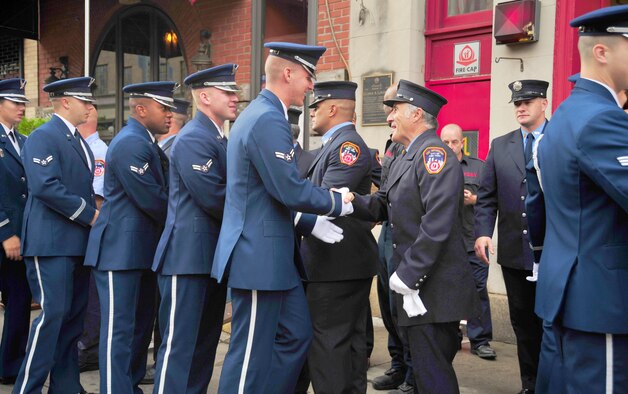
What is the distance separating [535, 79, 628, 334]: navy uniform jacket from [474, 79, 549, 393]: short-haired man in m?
2.08

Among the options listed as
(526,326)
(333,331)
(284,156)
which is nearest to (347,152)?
(284,156)

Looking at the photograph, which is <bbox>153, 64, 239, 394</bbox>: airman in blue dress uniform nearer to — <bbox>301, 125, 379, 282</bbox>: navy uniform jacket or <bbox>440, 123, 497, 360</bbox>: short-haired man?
<bbox>301, 125, 379, 282</bbox>: navy uniform jacket

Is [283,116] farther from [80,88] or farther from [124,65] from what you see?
[124,65]

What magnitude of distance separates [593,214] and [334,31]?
5.82 metres

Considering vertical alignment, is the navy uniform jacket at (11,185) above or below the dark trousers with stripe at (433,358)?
above

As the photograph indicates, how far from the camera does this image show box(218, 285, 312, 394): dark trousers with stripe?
366 cm

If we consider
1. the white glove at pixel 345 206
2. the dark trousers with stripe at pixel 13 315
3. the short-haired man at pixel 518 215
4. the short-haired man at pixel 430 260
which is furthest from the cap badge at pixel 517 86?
the dark trousers with stripe at pixel 13 315

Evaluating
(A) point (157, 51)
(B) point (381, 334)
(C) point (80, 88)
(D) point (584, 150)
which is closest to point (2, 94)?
(C) point (80, 88)

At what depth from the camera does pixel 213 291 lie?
4418 mm

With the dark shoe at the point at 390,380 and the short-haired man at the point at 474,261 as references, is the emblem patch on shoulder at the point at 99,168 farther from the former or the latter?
the short-haired man at the point at 474,261

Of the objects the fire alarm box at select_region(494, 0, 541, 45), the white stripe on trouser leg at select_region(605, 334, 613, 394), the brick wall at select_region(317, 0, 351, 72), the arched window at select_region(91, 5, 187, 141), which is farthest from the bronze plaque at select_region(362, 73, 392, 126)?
the white stripe on trouser leg at select_region(605, 334, 613, 394)

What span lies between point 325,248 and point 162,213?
1124 millimetres

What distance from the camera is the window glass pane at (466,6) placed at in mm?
7039

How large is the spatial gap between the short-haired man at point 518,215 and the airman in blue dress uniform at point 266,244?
1632 millimetres
